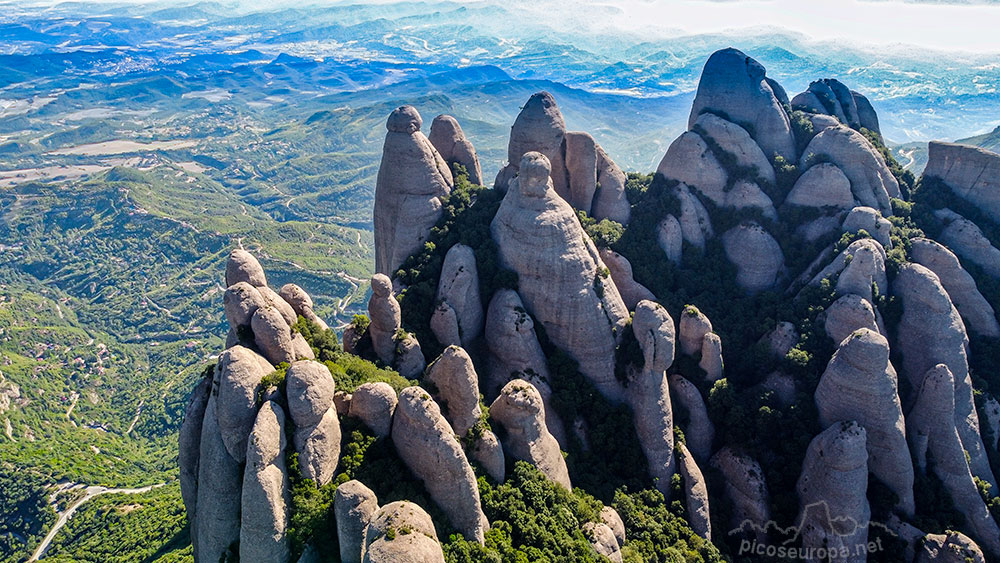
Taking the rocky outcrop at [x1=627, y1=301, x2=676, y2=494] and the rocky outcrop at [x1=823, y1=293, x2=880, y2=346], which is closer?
the rocky outcrop at [x1=627, y1=301, x2=676, y2=494]

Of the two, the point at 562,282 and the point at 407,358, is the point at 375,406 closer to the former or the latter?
the point at 407,358

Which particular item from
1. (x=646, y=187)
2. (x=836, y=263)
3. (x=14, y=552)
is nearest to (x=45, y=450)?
(x=14, y=552)

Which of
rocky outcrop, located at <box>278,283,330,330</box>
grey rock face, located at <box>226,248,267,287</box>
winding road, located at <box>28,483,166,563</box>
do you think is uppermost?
grey rock face, located at <box>226,248,267,287</box>

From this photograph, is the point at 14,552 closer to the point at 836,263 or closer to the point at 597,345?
the point at 597,345

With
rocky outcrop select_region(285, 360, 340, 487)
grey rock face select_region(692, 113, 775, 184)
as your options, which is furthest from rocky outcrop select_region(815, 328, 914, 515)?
rocky outcrop select_region(285, 360, 340, 487)

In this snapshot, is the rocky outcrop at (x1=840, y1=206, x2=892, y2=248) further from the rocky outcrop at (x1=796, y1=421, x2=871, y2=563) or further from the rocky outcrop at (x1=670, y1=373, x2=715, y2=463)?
the rocky outcrop at (x1=670, y1=373, x2=715, y2=463)

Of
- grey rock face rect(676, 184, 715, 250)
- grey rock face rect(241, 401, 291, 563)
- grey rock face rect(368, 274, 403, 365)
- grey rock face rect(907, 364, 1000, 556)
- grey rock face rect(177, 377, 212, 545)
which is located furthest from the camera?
grey rock face rect(676, 184, 715, 250)

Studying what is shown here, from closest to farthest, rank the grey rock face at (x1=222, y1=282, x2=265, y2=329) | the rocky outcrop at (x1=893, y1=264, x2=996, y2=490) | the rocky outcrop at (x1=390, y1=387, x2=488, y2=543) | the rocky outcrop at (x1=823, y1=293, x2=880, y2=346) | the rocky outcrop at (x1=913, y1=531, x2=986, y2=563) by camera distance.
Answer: the rocky outcrop at (x1=390, y1=387, x2=488, y2=543), the grey rock face at (x1=222, y1=282, x2=265, y2=329), the rocky outcrop at (x1=913, y1=531, x2=986, y2=563), the rocky outcrop at (x1=893, y1=264, x2=996, y2=490), the rocky outcrop at (x1=823, y1=293, x2=880, y2=346)

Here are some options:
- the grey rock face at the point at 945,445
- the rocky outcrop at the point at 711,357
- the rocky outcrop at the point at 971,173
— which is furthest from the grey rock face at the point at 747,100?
the grey rock face at the point at 945,445
